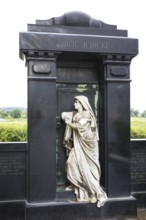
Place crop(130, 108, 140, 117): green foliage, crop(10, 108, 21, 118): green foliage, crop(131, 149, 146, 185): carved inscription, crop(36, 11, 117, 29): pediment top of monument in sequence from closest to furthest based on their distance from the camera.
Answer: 1. crop(36, 11, 117, 29): pediment top of monument
2. crop(131, 149, 146, 185): carved inscription
3. crop(10, 108, 21, 118): green foliage
4. crop(130, 108, 140, 117): green foliage

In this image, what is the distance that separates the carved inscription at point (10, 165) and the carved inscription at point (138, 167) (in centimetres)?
230

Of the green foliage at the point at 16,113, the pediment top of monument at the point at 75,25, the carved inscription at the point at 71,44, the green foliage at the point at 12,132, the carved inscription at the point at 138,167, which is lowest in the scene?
the carved inscription at the point at 138,167

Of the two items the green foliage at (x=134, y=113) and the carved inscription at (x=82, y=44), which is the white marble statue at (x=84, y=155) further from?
the green foliage at (x=134, y=113)

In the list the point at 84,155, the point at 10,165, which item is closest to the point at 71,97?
the point at 84,155

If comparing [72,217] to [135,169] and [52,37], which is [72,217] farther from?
[52,37]

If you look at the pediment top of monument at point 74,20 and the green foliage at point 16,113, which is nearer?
the pediment top of monument at point 74,20

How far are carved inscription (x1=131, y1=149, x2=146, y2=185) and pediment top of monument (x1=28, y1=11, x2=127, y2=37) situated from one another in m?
2.47

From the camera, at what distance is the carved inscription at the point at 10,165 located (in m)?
5.25

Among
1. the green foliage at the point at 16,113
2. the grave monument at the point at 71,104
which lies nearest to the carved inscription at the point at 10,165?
the grave monument at the point at 71,104

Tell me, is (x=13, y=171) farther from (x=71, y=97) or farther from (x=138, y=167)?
(x=138, y=167)

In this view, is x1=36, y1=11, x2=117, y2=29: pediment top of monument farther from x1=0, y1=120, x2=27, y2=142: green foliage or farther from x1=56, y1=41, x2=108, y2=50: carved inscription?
x1=0, y1=120, x2=27, y2=142: green foliage

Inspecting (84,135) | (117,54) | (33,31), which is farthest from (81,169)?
(33,31)

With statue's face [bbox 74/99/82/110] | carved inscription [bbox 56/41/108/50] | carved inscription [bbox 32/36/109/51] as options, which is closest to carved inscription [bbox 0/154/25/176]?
statue's face [bbox 74/99/82/110]

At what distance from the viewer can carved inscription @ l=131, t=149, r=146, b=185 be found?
19.1 ft
